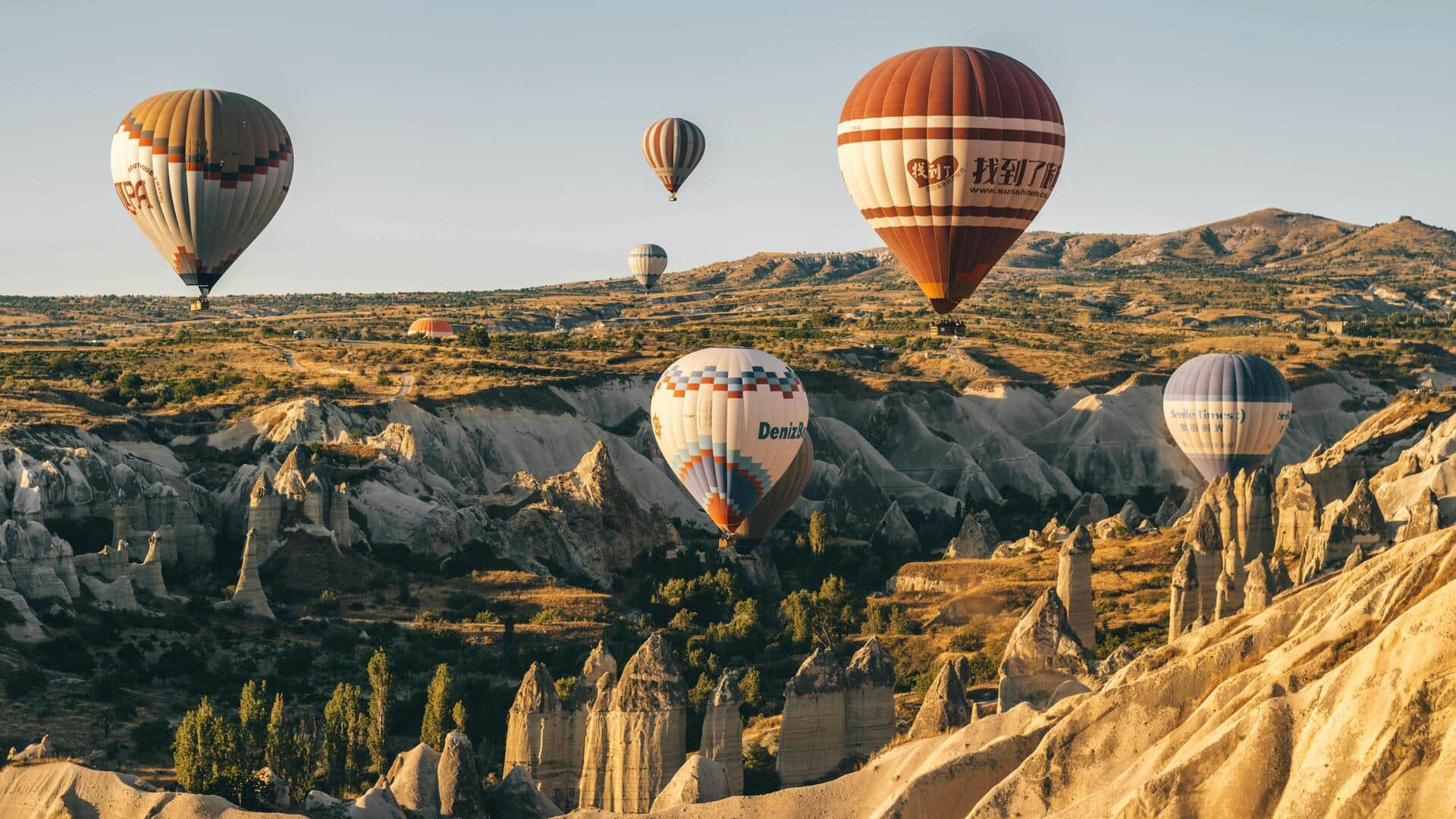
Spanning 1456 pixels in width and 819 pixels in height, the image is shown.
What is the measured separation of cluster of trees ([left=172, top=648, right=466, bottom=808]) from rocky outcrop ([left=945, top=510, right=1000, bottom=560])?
37384 mm

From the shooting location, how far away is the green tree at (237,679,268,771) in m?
54.9

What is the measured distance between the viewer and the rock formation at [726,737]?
4800cm

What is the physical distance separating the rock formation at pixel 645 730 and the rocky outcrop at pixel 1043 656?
7.77 m

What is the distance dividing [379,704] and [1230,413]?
50.2m

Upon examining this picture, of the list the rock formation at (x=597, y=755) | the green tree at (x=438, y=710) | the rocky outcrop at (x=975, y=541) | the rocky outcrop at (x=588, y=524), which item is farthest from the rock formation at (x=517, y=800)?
the rocky outcrop at (x=975, y=541)

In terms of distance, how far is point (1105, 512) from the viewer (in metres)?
111

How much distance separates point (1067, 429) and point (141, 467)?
229 ft

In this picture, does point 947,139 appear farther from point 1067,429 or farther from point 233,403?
point 1067,429

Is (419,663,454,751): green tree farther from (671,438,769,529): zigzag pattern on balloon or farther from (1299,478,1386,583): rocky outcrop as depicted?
(1299,478,1386,583): rocky outcrop

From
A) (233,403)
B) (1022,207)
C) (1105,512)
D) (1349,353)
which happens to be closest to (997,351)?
(1349,353)

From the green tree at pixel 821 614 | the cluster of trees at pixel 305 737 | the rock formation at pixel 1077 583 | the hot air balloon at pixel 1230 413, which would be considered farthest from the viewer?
the hot air balloon at pixel 1230 413

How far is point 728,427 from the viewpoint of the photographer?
258 feet

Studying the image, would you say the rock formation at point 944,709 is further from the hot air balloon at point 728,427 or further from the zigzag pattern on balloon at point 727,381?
the zigzag pattern on balloon at point 727,381

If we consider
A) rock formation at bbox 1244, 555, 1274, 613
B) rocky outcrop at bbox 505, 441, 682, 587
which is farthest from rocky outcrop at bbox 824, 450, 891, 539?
rock formation at bbox 1244, 555, 1274, 613
